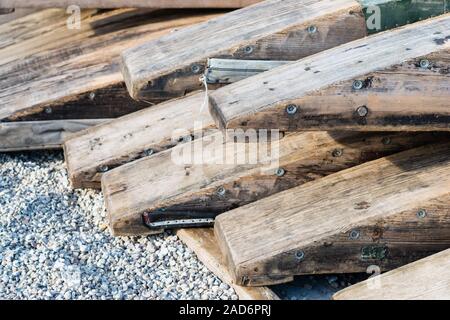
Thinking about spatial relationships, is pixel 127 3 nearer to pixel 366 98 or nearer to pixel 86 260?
pixel 86 260

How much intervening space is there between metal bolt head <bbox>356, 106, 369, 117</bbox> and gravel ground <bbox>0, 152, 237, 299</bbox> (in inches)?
38.8

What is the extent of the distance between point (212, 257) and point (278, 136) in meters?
0.70

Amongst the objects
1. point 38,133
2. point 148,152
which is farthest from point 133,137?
point 38,133

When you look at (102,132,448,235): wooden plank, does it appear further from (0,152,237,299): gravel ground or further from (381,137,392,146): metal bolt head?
(0,152,237,299): gravel ground

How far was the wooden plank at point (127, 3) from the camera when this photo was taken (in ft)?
20.5

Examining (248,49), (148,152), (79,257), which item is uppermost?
(248,49)

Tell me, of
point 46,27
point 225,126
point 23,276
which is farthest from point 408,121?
point 46,27

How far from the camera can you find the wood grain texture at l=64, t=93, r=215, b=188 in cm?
549

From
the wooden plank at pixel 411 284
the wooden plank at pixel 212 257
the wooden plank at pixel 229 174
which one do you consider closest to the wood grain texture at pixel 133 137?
the wooden plank at pixel 229 174

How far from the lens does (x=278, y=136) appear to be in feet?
16.6

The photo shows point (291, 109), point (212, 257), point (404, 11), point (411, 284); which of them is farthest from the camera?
point (404, 11)

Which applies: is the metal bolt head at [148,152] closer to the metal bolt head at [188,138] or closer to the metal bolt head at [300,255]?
the metal bolt head at [188,138]

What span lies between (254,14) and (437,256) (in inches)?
70.7
